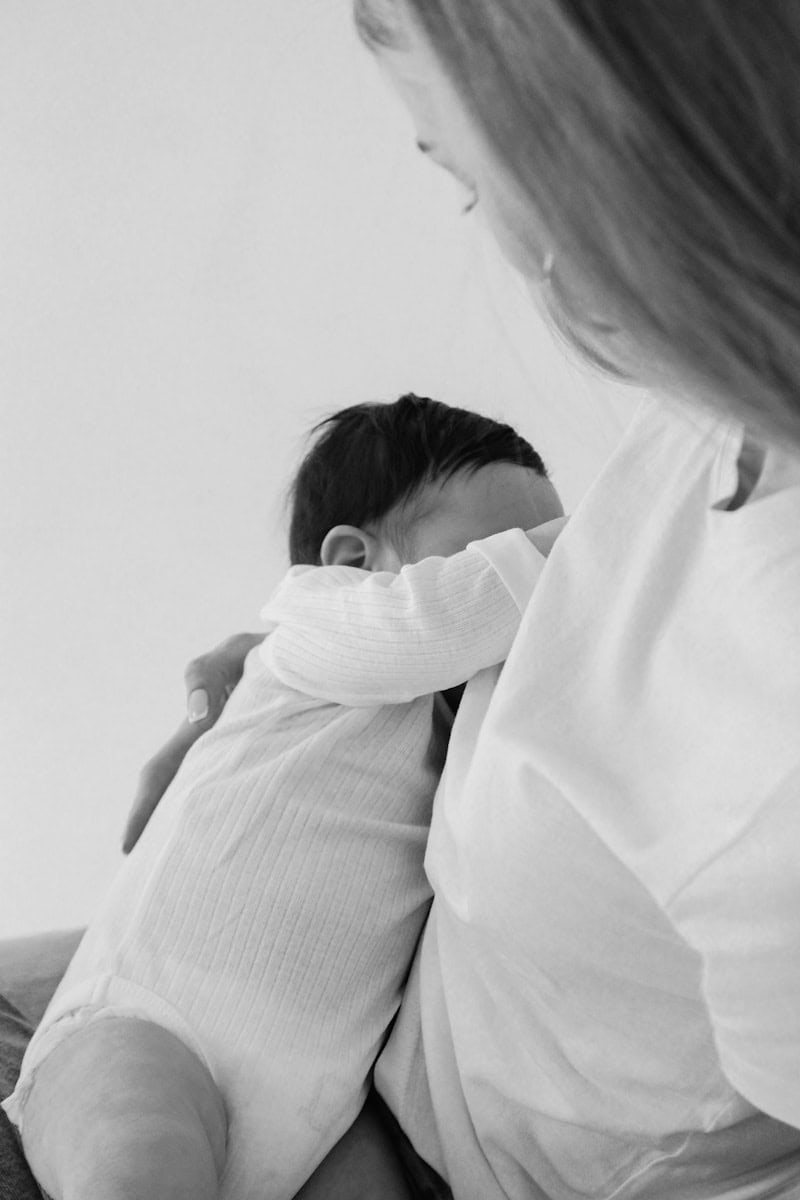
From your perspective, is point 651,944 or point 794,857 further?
point 651,944

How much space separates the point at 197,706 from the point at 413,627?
36 cm

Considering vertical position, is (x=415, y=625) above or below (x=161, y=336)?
below

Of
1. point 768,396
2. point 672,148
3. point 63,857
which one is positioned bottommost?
point 63,857

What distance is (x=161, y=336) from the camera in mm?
2410

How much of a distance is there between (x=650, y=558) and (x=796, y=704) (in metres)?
0.13

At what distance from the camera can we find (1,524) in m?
2.40

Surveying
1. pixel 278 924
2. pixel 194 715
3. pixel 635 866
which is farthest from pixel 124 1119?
pixel 194 715

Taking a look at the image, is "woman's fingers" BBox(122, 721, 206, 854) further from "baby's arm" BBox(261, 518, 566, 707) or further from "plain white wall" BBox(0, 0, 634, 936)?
"plain white wall" BBox(0, 0, 634, 936)

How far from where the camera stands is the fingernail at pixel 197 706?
120cm

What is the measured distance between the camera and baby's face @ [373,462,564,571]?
4.08 ft

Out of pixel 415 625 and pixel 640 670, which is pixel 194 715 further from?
pixel 640 670

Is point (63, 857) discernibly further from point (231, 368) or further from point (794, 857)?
point (794, 857)

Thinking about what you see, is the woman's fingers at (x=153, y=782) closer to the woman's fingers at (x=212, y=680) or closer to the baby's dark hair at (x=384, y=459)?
the woman's fingers at (x=212, y=680)

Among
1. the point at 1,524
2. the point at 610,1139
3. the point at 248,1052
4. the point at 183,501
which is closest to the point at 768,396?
the point at 610,1139
